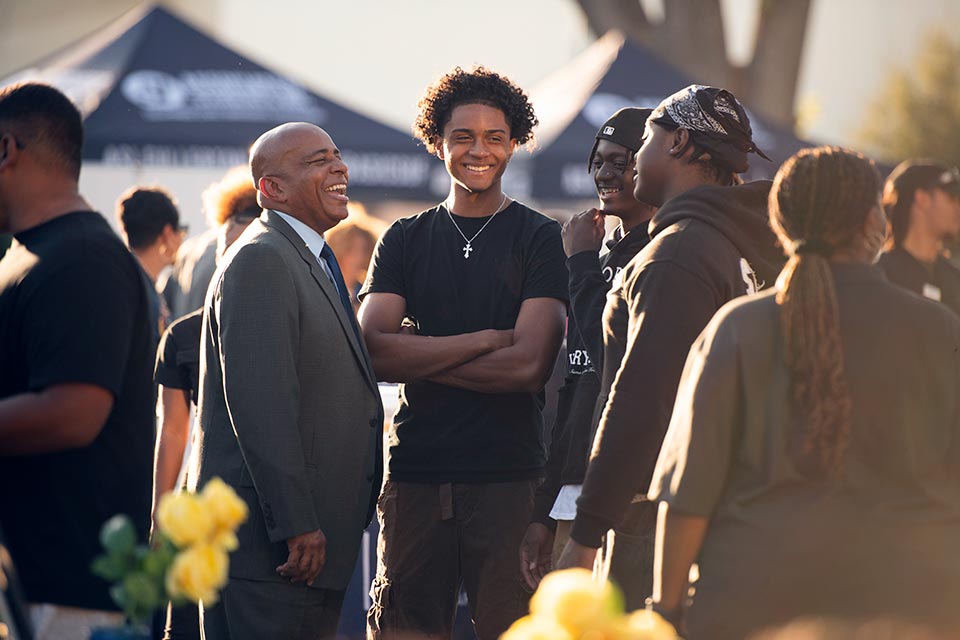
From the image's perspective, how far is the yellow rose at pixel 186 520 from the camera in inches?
81.8

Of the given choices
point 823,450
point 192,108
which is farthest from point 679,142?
point 192,108

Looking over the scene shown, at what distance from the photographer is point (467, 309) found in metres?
4.51

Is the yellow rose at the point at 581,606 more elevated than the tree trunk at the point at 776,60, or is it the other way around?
the tree trunk at the point at 776,60

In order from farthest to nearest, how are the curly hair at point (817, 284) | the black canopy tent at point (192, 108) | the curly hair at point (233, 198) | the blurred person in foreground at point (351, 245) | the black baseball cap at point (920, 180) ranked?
the black canopy tent at point (192, 108)
the blurred person in foreground at point (351, 245)
the black baseball cap at point (920, 180)
the curly hair at point (233, 198)
the curly hair at point (817, 284)

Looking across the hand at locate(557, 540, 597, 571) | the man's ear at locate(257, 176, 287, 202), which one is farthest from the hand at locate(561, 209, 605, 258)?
the hand at locate(557, 540, 597, 571)

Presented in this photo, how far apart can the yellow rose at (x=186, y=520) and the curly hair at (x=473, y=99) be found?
291 centimetres

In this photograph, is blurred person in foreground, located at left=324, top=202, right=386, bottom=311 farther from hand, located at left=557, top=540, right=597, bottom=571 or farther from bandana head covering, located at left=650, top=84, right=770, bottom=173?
hand, located at left=557, top=540, right=597, bottom=571

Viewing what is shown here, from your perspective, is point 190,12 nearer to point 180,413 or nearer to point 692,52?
point 692,52

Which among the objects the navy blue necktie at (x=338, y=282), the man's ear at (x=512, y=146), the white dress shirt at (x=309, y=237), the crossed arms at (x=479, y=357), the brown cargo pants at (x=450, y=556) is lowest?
the brown cargo pants at (x=450, y=556)

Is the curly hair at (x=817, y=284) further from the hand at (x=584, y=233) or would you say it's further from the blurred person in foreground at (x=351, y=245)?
the blurred person in foreground at (x=351, y=245)

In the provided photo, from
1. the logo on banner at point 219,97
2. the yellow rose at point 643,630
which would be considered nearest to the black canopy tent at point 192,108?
the logo on banner at point 219,97

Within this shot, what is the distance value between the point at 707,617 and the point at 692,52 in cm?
1529

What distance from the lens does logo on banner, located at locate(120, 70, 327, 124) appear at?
1034 centimetres

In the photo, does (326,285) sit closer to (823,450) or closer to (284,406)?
(284,406)
